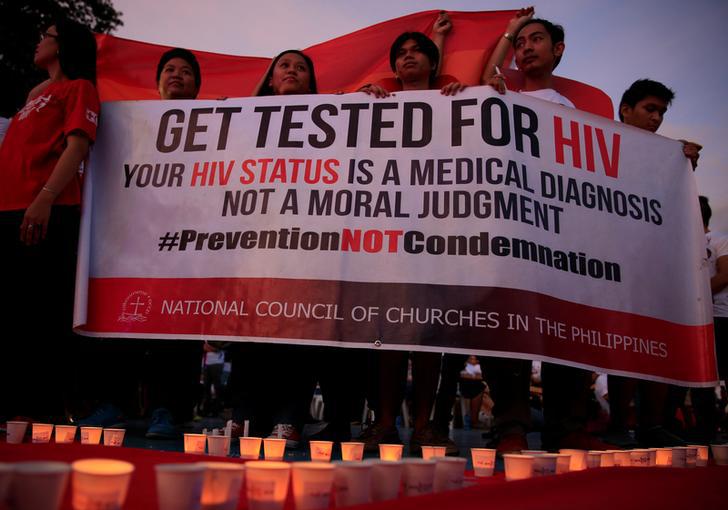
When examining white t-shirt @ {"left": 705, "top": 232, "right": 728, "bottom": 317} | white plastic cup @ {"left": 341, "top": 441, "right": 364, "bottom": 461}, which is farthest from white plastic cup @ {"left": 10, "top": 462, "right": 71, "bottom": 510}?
white t-shirt @ {"left": 705, "top": 232, "right": 728, "bottom": 317}

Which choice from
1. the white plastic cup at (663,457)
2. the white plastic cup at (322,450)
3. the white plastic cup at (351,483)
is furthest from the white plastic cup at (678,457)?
the white plastic cup at (351,483)

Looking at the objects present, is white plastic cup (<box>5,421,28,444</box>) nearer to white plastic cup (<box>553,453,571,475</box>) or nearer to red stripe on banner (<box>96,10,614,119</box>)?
white plastic cup (<box>553,453,571,475</box>)

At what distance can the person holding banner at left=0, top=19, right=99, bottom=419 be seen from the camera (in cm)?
301

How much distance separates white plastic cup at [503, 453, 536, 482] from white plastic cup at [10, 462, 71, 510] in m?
1.26

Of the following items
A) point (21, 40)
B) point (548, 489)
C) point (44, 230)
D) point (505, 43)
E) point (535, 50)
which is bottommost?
point (548, 489)

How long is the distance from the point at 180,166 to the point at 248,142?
1.36 feet

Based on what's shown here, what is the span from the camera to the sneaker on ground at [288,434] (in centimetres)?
309

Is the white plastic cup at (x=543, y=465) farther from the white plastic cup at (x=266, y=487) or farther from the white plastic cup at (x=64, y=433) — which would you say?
the white plastic cup at (x=64, y=433)

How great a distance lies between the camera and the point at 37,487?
2.97 feet

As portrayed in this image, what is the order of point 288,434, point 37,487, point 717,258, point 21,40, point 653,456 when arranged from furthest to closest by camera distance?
point 21,40
point 717,258
point 288,434
point 653,456
point 37,487

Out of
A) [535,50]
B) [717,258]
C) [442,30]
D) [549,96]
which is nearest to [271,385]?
[549,96]

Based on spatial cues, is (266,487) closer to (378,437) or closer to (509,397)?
(378,437)

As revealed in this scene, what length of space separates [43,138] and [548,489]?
3.05m

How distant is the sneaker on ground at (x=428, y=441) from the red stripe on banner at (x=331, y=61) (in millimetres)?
2832
